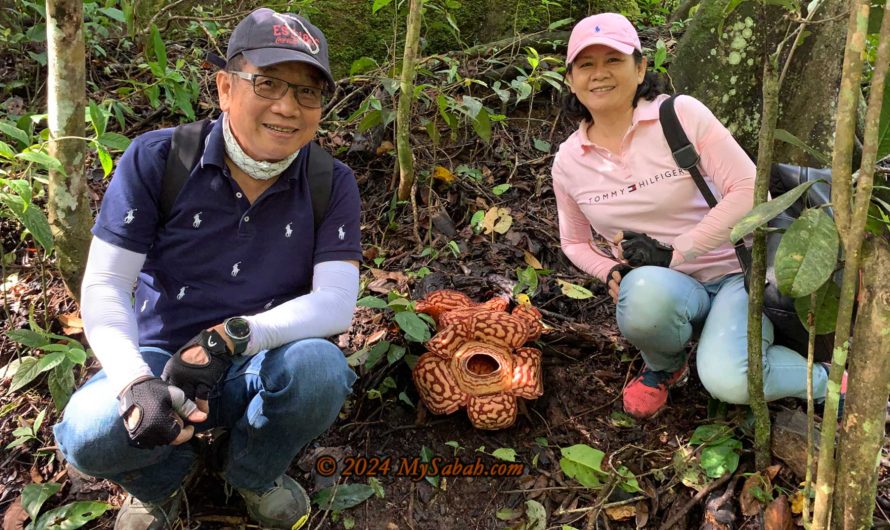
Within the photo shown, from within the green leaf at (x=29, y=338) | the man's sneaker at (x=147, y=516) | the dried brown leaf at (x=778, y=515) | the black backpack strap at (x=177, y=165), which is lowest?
the man's sneaker at (x=147, y=516)

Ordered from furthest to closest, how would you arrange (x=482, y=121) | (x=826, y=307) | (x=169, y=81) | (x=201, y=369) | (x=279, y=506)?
(x=169, y=81)
(x=482, y=121)
(x=279, y=506)
(x=201, y=369)
(x=826, y=307)

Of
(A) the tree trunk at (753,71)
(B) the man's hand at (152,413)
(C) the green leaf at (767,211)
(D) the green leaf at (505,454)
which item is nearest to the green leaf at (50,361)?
(B) the man's hand at (152,413)

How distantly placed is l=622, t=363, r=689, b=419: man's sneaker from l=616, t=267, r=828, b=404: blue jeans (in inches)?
1.9

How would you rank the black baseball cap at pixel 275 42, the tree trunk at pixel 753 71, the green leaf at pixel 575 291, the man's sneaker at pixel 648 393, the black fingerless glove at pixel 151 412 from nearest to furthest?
1. the black fingerless glove at pixel 151 412
2. the black baseball cap at pixel 275 42
3. the man's sneaker at pixel 648 393
4. the green leaf at pixel 575 291
5. the tree trunk at pixel 753 71

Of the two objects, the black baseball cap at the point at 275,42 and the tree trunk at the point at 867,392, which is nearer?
the tree trunk at the point at 867,392

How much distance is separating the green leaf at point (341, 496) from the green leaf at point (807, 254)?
1.89 meters

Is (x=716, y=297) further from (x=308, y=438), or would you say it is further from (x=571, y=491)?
(x=308, y=438)

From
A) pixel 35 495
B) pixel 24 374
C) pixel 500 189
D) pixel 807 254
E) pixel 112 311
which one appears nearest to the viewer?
pixel 807 254

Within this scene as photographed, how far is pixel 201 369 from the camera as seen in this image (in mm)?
2301

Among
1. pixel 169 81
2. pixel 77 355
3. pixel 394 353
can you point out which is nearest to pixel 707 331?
pixel 394 353

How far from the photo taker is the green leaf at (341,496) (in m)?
2.83

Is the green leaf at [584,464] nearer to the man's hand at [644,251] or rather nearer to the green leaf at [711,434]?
the green leaf at [711,434]

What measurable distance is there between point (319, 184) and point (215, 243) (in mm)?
466

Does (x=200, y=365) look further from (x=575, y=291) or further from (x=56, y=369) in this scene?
(x=575, y=291)
